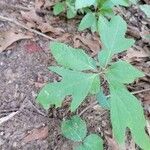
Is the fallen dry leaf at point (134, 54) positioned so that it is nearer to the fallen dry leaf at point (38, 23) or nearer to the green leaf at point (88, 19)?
the green leaf at point (88, 19)

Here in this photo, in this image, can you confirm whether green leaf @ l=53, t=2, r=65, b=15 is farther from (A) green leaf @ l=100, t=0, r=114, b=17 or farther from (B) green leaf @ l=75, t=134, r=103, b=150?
(B) green leaf @ l=75, t=134, r=103, b=150

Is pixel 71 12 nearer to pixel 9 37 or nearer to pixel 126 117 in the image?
pixel 9 37

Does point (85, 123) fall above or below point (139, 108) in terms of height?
below

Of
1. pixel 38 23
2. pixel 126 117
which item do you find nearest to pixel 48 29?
pixel 38 23

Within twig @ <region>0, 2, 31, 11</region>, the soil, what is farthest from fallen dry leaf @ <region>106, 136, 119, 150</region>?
twig @ <region>0, 2, 31, 11</region>

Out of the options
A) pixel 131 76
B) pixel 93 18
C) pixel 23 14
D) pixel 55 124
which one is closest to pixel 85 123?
pixel 55 124

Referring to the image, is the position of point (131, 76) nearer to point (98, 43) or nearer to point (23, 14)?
point (98, 43)
